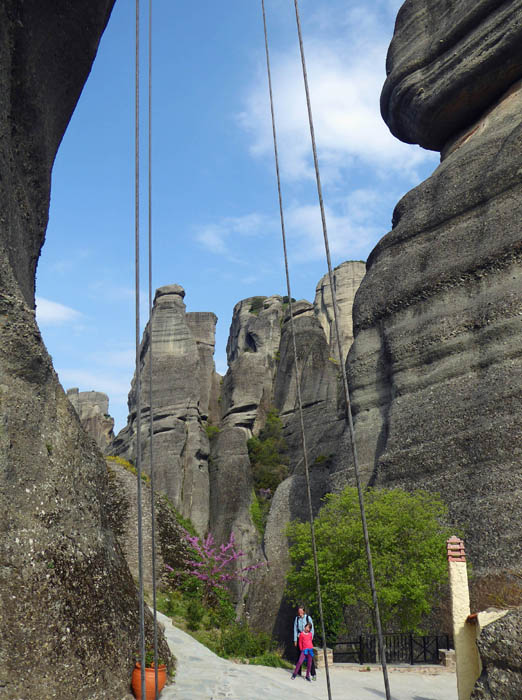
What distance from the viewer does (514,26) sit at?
30.4m

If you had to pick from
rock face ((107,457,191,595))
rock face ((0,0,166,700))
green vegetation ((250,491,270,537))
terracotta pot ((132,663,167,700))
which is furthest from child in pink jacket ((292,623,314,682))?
green vegetation ((250,491,270,537))

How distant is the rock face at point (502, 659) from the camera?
655cm

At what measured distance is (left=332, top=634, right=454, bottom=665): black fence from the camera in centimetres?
1936

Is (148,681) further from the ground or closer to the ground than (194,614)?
further from the ground

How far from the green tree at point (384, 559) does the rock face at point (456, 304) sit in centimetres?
183

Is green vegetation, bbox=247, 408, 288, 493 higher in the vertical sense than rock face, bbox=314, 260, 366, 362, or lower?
lower

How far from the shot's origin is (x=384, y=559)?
20.1 metres

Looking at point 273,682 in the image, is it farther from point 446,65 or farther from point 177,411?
point 177,411

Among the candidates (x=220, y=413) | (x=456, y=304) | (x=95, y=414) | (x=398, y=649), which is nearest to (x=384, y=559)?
(x=398, y=649)

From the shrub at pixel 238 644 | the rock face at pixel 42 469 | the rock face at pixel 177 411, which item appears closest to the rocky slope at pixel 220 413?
the rock face at pixel 177 411

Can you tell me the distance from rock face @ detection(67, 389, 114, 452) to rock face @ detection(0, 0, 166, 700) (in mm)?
58829

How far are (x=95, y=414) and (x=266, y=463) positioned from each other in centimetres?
3240

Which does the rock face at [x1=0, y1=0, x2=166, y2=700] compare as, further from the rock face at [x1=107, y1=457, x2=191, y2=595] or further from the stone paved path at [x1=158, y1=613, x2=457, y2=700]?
the rock face at [x1=107, y1=457, x2=191, y2=595]

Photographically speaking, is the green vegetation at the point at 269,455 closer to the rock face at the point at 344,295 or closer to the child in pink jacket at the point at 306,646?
the child in pink jacket at the point at 306,646
